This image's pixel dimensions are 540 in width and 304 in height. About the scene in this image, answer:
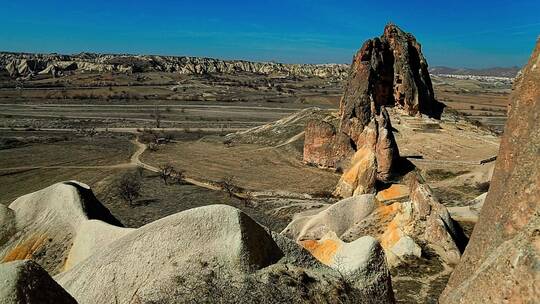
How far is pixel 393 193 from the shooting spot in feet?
82.6

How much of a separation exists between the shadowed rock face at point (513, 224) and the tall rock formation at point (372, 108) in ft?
59.4

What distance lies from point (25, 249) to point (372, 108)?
3009 cm

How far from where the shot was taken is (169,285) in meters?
7.11

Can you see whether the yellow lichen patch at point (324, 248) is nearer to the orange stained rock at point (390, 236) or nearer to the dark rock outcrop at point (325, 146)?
the orange stained rock at point (390, 236)

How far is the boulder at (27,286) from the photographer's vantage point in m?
5.43

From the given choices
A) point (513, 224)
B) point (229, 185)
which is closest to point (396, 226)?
point (513, 224)

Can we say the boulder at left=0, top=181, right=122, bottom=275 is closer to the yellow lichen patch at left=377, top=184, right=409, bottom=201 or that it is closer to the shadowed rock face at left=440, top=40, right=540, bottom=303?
the shadowed rock face at left=440, top=40, right=540, bottom=303

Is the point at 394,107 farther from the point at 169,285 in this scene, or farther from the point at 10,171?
the point at 169,285

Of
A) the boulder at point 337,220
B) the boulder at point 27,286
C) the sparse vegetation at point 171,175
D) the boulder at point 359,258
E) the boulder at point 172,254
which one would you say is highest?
the boulder at point 27,286

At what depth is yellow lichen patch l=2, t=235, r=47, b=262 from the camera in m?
11.7

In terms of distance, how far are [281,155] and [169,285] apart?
34.4 metres

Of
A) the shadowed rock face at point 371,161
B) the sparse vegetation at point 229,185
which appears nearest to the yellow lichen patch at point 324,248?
the shadowed rock face at point 371,161

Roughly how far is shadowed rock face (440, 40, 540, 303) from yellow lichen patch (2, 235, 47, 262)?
9516mm

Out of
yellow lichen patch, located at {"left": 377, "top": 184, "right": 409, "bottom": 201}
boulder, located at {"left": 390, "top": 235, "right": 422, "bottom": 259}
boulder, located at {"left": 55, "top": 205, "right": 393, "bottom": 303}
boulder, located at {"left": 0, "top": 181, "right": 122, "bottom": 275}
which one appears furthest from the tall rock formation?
boulder, located at {"left": 55, "top": 205, "right": 393, "bottom": 303}
